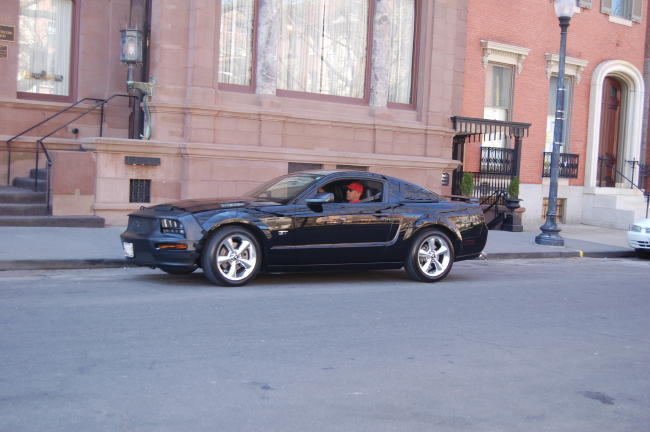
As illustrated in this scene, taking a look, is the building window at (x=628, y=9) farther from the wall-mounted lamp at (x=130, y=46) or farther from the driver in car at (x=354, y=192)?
the driver in car at (x=354, y=192)

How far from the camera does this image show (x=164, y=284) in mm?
9594

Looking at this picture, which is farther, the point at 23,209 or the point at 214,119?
the point at 214,119

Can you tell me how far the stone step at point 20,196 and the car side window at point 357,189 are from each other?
23.1 ft

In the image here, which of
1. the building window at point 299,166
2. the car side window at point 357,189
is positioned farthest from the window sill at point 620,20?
the car side window at point 357,189

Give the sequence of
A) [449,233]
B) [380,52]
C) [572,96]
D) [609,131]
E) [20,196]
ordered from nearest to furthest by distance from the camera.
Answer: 1. [449,233]
2. [20,196]
3. [380,52]
4. [572,96]
5. [609,131]

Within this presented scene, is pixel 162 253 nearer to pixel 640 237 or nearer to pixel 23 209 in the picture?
pixel 23 209

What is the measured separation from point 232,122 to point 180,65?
155 centimetres

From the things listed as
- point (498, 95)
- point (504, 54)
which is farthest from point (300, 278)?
point (504, 54)

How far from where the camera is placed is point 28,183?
15508mm

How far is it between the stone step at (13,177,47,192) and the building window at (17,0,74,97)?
7.08 ft

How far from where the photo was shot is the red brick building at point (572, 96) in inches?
869

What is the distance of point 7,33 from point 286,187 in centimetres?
907

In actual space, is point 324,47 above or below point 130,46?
above

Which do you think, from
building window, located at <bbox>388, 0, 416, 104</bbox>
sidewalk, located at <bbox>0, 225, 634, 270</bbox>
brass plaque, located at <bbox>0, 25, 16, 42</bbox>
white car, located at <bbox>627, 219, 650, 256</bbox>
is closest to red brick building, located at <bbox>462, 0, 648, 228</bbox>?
building window, located at <bbox>388, 0, 416, 104</bbox>
